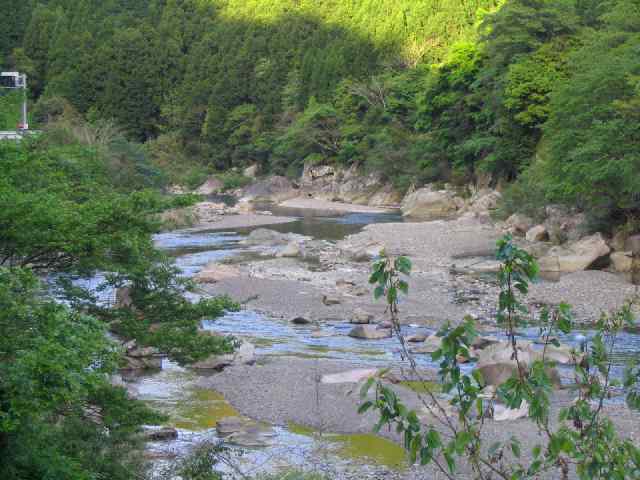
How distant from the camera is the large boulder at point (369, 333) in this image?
1717cm

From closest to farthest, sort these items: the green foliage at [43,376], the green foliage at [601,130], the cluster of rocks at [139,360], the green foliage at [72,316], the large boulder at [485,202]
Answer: the green foliage at [43,376]
the green foliage at [72,316]
the cluster of rocks at [139,360]
the green foliage at [601,130]
the large boulder at [485,202]

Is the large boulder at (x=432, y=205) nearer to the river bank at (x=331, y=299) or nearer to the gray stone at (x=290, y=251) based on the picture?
the river bank at (x=331, y=299)

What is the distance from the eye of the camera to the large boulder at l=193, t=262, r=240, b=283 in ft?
78.0

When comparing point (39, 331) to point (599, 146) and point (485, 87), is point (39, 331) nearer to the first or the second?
point (599, 146)

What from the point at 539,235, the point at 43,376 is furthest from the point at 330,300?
the point at 43,376

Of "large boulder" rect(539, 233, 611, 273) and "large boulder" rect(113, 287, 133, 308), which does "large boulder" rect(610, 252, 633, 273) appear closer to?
"large boulder" rect(539, 233, 611, 273)

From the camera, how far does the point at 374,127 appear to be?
184 ft

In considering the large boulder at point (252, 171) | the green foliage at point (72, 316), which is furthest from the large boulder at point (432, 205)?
the green foliage at point (72, 316)

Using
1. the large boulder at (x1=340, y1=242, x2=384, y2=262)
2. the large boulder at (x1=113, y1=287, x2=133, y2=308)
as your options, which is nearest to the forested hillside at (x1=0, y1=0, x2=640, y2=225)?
the large boulder at (x1=340, y1=242, x2=384, y2=262)

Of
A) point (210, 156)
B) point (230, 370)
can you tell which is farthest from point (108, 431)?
point (210, 156)

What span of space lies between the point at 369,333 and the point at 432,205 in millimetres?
26008

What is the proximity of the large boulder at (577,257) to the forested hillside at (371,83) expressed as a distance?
132cm

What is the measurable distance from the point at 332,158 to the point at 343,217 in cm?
1656

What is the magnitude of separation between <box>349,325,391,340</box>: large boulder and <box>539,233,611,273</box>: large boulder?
29.8ft
